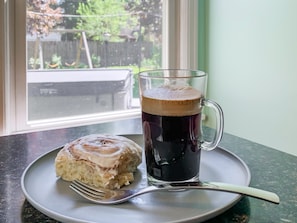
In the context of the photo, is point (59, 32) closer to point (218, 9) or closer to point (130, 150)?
point (218, 9)

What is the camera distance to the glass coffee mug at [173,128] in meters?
0.64

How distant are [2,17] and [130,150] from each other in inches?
53.6

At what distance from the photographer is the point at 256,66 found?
1931mm

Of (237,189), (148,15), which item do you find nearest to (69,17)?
(148,15)

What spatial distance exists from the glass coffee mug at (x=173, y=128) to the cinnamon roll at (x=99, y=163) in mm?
42

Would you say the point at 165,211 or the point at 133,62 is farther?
the point at 133,62

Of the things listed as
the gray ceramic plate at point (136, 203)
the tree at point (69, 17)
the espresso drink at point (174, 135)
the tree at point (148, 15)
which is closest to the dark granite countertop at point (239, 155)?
the gray ceramic plate at point (136, 203)

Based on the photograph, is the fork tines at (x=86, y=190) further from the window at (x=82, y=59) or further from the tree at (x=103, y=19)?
the tree at (x=103, y=19)

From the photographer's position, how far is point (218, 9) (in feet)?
7.16

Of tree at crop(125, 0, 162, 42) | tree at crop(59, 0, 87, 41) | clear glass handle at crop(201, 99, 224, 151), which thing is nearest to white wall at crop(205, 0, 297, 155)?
tree at crop(125, 0, 162, 42)

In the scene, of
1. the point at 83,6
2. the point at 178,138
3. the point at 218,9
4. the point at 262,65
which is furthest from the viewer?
the point at 218,9

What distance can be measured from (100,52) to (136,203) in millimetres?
1690

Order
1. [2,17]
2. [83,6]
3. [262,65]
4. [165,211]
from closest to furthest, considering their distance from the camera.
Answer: [165,211]
[2,17]
[262,65]
[83,6]

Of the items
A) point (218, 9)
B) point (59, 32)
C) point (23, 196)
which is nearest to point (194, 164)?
point (23, 196)
